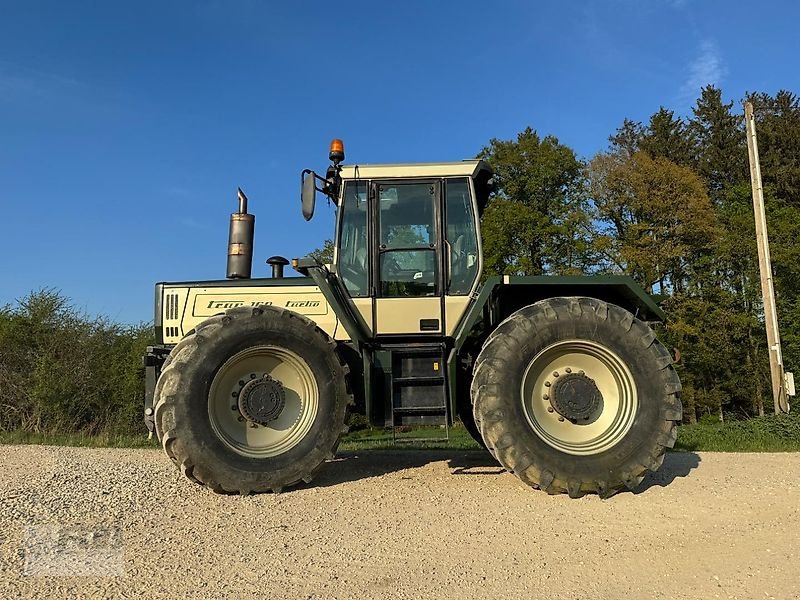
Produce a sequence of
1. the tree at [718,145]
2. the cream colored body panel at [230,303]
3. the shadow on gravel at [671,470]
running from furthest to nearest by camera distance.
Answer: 1. the tree at [718,145]
2. the cream colored body panel at [230,303]
3. the shadow on gravel at [671,470]

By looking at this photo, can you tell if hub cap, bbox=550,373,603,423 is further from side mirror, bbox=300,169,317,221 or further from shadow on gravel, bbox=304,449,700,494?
side mirror, bbox=300,169,317,221

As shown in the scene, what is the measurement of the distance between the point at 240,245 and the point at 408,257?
5.96ft

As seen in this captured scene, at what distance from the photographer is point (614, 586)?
307 centimetres

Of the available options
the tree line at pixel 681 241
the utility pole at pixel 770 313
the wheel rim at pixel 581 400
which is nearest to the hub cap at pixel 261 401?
the wheel rim at pixel 581 400

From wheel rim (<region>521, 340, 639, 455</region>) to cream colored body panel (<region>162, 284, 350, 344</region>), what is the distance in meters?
1.82

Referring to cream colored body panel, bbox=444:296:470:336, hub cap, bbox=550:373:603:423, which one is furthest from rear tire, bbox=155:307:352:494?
hub cap, bbox=550:373:603:423

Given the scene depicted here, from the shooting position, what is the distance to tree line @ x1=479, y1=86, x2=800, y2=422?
944 inches

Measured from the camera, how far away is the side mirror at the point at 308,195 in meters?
5.50

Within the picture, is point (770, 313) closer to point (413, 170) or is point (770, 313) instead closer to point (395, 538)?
point (413, 170)

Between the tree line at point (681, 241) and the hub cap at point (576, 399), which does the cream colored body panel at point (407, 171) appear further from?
the tree line at point (681, 241)

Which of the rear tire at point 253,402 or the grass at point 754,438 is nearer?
the rear tire at point 253,402

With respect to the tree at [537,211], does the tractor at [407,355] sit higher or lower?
lower

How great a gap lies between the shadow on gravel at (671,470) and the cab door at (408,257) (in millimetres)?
2215

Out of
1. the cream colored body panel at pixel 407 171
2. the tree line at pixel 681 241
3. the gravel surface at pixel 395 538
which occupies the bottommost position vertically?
the gravel surface at pixel 395 538
